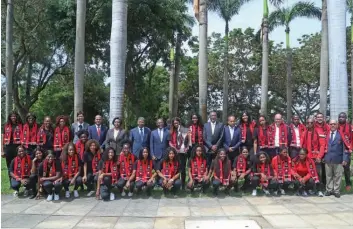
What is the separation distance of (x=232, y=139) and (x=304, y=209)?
2613 millimetres

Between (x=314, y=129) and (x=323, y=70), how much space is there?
10.2m

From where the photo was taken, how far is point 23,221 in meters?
6.79

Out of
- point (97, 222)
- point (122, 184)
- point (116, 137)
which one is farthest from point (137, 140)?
point (97, 222)

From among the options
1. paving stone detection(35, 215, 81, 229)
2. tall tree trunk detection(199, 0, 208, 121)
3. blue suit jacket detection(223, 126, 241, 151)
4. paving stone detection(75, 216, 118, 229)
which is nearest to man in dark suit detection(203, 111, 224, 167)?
blue suit jacket detection(223, 126, 241, 151)

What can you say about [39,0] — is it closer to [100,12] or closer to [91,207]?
[100,12]

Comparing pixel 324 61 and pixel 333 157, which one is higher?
pixel 324 61

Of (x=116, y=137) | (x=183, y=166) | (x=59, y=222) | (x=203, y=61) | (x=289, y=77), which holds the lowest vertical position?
(x=59, y=222)

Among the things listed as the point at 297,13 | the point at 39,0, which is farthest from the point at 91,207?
the point at 297,13

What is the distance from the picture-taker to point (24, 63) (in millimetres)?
25156

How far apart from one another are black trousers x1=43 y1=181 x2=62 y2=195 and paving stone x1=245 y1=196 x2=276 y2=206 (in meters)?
4.18

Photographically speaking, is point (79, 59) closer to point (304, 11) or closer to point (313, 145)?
point (313, 145)

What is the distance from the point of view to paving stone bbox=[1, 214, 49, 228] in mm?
6535

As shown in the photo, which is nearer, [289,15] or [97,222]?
[97,222]

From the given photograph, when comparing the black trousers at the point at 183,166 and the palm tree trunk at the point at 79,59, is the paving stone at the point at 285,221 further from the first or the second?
the palm tree trunk at the point at 79,59
